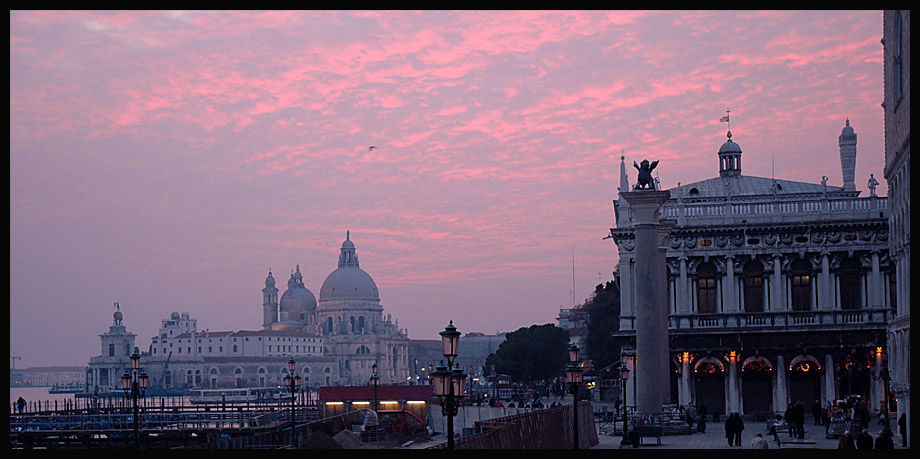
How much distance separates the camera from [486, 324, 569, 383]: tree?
374 ft

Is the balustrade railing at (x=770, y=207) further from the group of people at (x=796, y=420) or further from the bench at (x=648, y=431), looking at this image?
the bench at (x=648, y=431)

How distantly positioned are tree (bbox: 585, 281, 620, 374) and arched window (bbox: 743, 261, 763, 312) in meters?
23.6

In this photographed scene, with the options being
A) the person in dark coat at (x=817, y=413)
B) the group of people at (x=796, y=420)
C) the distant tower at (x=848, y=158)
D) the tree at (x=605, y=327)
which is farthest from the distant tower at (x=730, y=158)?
the group of people at (x=796, y=420)

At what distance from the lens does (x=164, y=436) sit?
1671 inches

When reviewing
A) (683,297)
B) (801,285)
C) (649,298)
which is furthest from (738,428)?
(801,285)

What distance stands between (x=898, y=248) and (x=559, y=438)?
31.5 ft

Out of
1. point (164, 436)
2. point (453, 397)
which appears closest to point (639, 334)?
point (453, 397)

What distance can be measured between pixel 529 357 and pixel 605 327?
2724 cm

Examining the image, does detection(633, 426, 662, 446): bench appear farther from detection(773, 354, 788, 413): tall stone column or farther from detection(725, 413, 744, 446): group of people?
detection(773, 354, 788, 413): tall stone column

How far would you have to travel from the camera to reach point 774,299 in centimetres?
5672

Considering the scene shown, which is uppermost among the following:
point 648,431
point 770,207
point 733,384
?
point 770,207

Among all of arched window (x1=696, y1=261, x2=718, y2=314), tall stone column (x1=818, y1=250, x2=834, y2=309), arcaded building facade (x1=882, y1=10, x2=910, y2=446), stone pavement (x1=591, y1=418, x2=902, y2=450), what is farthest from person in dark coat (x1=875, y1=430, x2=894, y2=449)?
arched window (x1=696, y1=261, x2=718, y2=314)

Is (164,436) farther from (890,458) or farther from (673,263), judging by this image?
(890,458)

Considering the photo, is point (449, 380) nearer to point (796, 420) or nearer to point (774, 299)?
point (796, 420)
